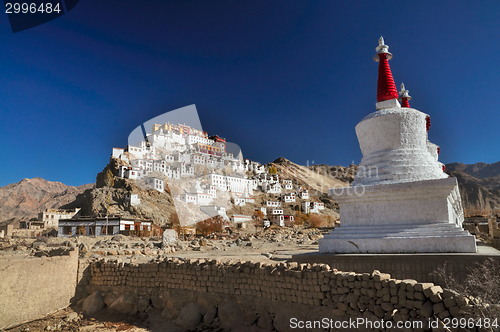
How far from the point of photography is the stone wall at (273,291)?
13.0 feet

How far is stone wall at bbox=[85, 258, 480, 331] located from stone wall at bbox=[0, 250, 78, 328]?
675 mm

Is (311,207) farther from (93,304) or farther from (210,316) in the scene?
(210,316)

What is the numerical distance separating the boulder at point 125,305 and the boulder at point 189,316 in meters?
1.58

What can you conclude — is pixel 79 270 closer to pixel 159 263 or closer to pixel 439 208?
pixel 159 263

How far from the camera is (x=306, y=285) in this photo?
16.7 feet

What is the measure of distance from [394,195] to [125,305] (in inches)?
278

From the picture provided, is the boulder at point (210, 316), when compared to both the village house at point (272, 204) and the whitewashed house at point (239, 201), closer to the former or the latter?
the whitewashed house at point (239, 201)

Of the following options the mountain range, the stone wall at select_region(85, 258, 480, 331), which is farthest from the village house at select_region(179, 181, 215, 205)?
the stone wall at select_region(85, 258, 480, 331)

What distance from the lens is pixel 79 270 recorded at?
8.05 m

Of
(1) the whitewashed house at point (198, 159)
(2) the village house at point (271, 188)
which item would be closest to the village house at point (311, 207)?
(2) the village house at point (271, 188)

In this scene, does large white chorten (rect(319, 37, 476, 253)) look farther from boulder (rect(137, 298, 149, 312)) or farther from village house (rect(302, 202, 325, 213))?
village house (rect(302, 202, 325, 213))

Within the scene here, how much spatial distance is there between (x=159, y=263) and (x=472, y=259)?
21.5 feet

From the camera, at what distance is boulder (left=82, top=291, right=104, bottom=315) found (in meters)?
7.27

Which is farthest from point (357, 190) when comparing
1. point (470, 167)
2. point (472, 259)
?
point (470, 167)
